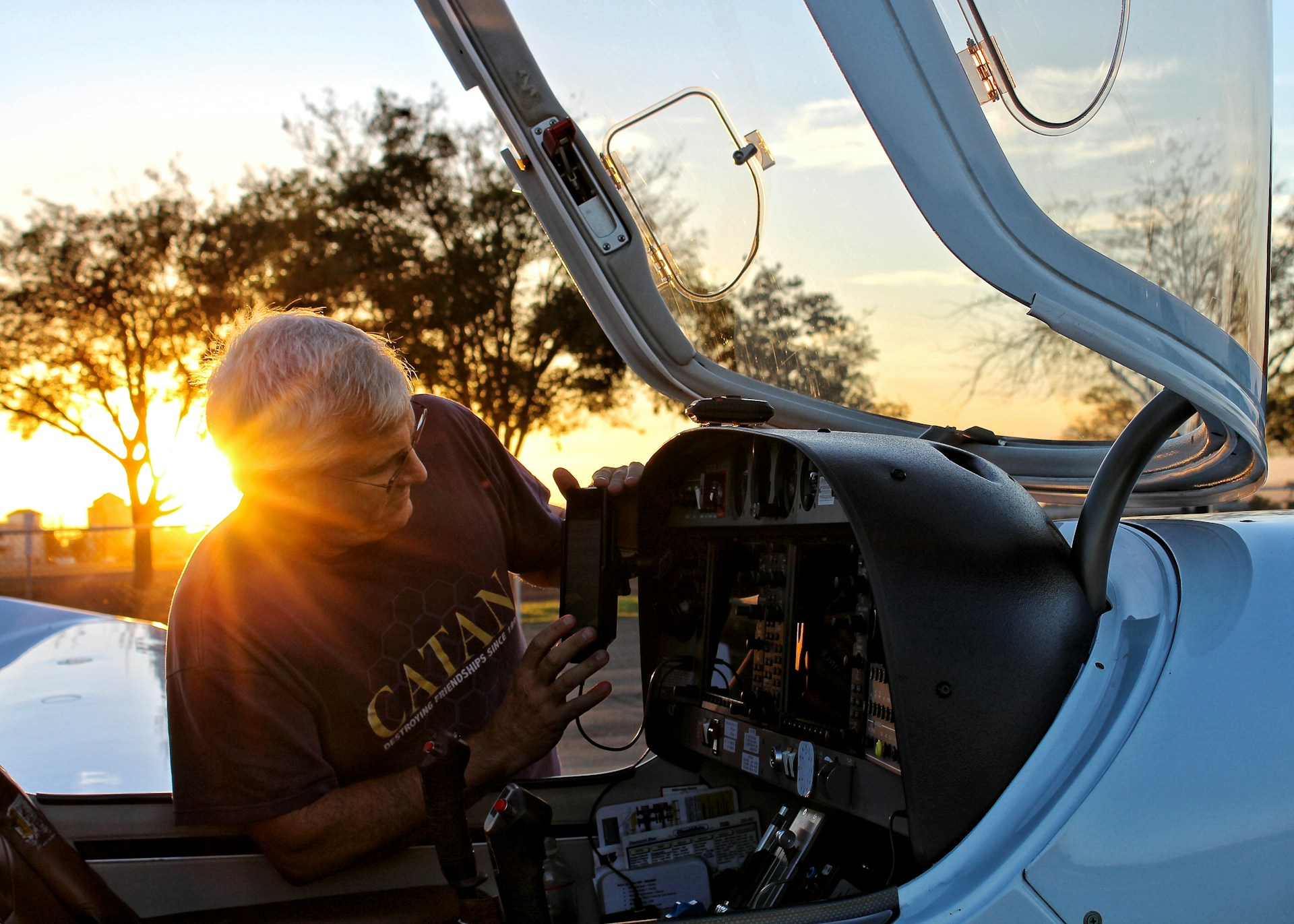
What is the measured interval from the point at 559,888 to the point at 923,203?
1735 mm

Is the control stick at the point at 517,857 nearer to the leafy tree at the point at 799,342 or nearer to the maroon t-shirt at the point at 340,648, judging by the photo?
the maroon t-shirt at the point at 340,648

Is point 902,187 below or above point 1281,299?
above

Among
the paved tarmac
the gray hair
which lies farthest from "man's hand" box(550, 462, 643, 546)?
the paved tarmac

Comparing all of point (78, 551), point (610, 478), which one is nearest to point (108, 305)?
point (78, 551)

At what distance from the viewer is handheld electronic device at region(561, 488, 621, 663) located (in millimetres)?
2150

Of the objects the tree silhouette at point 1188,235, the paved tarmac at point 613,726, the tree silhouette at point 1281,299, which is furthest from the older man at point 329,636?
the paved tarmac at point 613,726

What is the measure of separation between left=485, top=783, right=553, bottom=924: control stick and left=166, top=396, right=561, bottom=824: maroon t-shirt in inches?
19.8

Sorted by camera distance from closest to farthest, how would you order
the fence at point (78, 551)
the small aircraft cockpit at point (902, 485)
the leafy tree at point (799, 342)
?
the small aircraft cockpit at point (902, 485)
the leafy tree at point (799, 342)
the fence at point (78, 551)

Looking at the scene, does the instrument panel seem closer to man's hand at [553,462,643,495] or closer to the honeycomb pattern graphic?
man's hand at [553,462,643,495]

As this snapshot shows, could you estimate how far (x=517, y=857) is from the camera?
5.59 ft

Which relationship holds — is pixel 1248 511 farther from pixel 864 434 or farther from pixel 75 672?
pixel 75 672

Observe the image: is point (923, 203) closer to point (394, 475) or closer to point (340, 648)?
point (394, 475)

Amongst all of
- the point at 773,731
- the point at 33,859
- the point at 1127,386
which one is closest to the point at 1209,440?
the point at 1127,386

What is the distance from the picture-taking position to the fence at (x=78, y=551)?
12461mm
